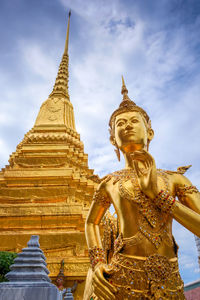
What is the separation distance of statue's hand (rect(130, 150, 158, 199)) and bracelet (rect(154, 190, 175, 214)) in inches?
1.7

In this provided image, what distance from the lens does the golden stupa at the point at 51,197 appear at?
7215 millimetres

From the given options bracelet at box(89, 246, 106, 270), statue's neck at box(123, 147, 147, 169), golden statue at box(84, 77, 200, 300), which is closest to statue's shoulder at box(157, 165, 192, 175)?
golden statue at box(84, 77, 200, 300)

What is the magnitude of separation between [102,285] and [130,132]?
1.44m

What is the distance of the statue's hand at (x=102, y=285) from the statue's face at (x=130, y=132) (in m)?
1.18

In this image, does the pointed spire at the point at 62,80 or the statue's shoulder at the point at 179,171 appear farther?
the pointed spire at the point at 62,80

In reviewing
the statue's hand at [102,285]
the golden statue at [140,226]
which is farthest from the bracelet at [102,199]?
the statue's hand at [102,285]

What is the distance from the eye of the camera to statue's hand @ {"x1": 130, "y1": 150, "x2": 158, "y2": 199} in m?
2.03

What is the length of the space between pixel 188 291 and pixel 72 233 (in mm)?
8702

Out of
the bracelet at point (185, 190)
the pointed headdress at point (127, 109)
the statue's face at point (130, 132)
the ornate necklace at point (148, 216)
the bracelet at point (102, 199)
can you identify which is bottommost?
the ornate necklace at point (148, 216)

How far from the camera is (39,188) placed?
9.30 m

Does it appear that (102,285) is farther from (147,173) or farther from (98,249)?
(147,173)

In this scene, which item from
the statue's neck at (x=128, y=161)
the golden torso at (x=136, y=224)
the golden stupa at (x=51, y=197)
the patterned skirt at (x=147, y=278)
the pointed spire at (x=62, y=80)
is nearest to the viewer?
the patterned skirt at (x=147, y=278)

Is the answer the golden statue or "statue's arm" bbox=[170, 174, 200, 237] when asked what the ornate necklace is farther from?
"statue's arm" bbox=[170, 174, 200, 237]

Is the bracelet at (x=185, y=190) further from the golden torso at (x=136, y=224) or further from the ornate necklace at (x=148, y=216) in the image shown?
the ornate necklace at (x=148, y=216)
